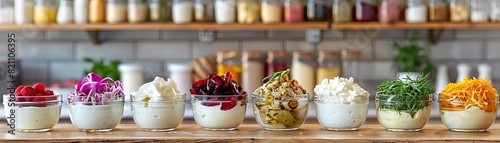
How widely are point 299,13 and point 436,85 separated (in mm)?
848

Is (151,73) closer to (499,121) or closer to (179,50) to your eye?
(179,50)

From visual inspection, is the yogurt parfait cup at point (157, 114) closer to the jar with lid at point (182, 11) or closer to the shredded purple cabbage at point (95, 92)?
the shredded purple cabbage at point (95, 92)

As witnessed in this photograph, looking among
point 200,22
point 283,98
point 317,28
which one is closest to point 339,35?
point 317,28

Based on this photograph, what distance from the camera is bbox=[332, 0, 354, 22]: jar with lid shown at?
4.04m

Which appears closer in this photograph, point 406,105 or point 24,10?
point 406,105

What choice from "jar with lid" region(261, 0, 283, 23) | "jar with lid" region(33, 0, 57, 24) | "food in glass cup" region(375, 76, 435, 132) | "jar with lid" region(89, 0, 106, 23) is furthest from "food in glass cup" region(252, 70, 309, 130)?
"jar with lid" region(33, 0, 57, 24)

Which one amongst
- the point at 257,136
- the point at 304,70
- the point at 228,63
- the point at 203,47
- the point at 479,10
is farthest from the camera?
the point at 203,47

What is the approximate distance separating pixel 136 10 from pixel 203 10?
0.34 metres

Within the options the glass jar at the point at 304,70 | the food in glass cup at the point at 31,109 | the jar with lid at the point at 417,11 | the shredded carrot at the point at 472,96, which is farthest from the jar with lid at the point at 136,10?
the shredded carrot at the point at 472,96

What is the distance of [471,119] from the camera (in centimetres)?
204

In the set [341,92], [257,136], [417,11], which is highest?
[417,11]

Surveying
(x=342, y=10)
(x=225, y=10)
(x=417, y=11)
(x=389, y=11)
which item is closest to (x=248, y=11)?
(x=225, y=10)

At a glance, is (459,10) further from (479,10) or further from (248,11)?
(248,11)

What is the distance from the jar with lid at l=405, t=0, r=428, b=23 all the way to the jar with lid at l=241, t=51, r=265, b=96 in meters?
0.80
